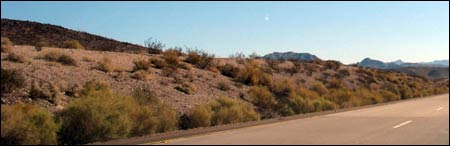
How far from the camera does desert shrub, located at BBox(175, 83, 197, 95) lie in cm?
3136

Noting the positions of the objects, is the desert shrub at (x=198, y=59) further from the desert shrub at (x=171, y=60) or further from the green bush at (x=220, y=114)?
the green bush at (x=220, y=114)

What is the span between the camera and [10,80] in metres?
21.7

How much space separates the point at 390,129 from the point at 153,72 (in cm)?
1766

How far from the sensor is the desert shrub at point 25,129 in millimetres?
14367

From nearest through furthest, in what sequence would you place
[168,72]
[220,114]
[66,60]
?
[220,114] → [66,60] → [168,72]

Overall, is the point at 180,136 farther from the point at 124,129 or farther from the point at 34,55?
the point at 34,55

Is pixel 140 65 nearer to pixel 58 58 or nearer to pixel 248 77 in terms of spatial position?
pixel 58 58

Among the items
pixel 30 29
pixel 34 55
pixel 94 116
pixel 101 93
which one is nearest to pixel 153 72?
pixel 34 55

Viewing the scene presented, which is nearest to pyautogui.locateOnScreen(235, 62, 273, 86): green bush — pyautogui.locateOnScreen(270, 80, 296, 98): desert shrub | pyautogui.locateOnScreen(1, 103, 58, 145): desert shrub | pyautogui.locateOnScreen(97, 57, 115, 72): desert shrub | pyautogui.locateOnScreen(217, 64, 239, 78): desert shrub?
pyautogui.locateOnScreen(217, 64, 239, 78): desert shrub

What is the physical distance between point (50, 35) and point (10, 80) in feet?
105

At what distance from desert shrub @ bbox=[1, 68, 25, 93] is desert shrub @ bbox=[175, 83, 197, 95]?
10.1 meters

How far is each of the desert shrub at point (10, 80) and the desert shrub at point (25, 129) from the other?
593 centimetres

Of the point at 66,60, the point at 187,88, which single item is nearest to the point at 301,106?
the point at 187,88

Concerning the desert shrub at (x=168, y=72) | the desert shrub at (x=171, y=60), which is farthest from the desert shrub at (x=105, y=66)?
the desert shrub at (x=171, y=60)
